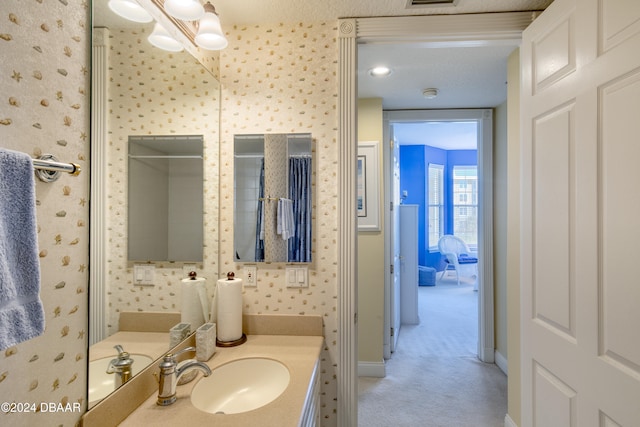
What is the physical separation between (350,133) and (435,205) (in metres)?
5.97

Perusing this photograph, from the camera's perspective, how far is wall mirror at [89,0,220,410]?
94 centimetres

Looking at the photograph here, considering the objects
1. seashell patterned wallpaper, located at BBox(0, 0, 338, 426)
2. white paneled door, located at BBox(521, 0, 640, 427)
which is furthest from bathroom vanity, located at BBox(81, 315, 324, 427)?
white paneled door, located at BBox(521, 0, 640, 427)

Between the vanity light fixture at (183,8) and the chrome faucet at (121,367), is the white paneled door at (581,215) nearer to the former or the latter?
the vanity light fixture at (183,8)

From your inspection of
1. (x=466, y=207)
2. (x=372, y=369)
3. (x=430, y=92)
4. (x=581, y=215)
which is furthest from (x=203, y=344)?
(x=466, y=207)

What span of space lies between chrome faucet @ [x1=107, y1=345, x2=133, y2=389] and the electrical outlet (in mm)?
717

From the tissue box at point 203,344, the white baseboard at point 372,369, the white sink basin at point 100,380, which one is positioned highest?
the white sink basin at point 100,380

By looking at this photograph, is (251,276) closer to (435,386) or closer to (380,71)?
(380,71)

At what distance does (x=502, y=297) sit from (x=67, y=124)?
132 inches

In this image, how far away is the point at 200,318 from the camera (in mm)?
1522

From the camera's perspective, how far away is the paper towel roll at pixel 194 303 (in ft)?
4.60

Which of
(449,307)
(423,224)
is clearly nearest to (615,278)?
(449,307)

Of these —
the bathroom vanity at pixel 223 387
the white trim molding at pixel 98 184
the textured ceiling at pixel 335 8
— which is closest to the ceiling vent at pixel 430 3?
the textured ceiling at pixel 335 8

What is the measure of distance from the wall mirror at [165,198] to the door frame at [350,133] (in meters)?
0.72

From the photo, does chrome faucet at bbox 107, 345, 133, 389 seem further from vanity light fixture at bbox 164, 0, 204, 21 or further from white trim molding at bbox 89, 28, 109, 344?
vanity light fixture at bbox 164, 0, 204, 21
